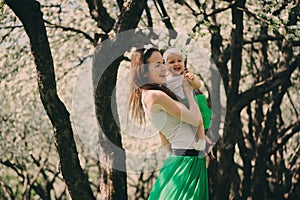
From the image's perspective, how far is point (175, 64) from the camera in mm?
4402

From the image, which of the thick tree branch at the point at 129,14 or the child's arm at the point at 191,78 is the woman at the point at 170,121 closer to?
the child's arm at the point at 191,78

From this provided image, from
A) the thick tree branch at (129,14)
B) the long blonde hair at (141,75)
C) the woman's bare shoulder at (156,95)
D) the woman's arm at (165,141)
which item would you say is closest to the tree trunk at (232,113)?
the thick tree branch at (129,14)

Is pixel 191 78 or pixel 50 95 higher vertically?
pixel 50 95

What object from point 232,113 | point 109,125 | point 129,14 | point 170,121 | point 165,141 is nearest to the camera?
point 170,121

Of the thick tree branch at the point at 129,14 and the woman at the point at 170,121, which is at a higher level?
the thick tree branch at the point at 129,14

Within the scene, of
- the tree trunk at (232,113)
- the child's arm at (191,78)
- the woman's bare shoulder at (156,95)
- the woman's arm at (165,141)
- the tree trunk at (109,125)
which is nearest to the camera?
the woman's bare shoulder at (156,95)

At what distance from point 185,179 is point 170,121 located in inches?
14.6

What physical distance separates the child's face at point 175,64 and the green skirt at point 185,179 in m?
0.51

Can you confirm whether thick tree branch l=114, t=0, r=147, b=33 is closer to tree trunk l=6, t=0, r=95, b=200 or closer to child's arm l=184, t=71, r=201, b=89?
tree trunk l=6, t=0, r=95, b=200

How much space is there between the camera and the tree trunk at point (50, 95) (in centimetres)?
645

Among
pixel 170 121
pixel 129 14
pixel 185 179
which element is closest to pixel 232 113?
pixel 129 14

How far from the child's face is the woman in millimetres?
53

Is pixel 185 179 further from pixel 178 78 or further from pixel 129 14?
pixel 129 14

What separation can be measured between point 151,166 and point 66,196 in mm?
2927
